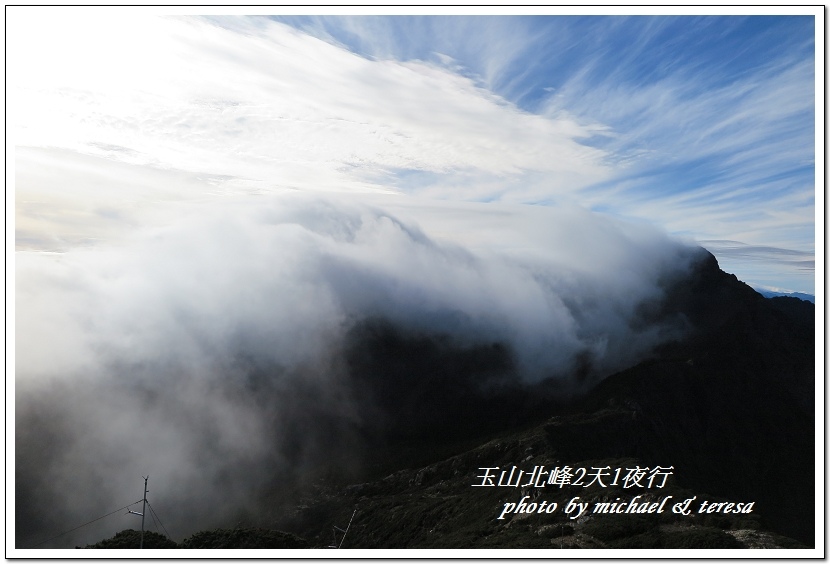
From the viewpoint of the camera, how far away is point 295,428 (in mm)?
82250

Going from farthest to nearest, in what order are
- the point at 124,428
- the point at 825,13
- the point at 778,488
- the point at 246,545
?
1. the point at 124,428
2. the point at 778,488
3. the point at 246,545
4. the point at 825,13

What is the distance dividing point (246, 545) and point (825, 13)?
36702mm

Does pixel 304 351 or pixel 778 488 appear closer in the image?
pixel 778 488

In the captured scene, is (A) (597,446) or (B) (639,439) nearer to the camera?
(A) (597,446)

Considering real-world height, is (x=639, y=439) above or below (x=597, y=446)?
below

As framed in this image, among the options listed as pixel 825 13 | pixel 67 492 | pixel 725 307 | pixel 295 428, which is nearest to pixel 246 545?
pixel 825 13

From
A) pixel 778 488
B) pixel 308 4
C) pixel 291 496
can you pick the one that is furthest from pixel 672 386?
pixel 308 4

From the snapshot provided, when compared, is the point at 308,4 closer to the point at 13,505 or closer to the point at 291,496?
the point at 13,505

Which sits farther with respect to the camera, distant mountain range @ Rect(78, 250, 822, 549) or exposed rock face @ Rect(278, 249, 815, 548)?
exposed rock face @ Rect(278, 249, 815, 548)

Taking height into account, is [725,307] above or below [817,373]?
below

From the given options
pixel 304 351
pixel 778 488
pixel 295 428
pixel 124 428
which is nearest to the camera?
pixel 778 488

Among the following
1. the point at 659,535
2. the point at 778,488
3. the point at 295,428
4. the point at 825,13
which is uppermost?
the point at 825,13

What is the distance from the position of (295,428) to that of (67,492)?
98.4 feet

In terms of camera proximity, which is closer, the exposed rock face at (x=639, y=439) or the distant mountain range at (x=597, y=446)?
the distant mountain range at (x=597, y=446)
